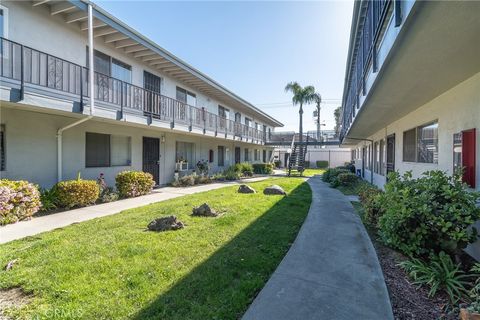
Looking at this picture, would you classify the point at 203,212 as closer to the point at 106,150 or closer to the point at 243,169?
the point at 106,150

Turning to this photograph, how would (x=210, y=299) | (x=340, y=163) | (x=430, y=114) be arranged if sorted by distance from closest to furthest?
(x=210, y=299) < (x=430, y=114) < (x=340, y=163)

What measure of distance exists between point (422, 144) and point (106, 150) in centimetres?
1068

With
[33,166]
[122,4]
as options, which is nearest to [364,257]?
[33,166]

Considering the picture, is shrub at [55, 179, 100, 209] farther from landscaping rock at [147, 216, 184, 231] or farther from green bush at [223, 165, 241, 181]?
green bush at [223, 165, 241, 181]

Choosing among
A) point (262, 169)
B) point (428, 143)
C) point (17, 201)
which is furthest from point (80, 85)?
point (262, 169)

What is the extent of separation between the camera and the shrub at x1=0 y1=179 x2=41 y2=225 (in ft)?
18.5

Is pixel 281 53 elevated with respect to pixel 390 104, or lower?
elevated

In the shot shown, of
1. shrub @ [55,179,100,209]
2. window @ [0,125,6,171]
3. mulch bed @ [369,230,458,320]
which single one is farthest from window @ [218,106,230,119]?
mulch bed @ [369,230,458,320]

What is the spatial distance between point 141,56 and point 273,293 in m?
10.8

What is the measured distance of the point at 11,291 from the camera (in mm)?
2994

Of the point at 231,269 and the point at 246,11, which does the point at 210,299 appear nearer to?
the point at 231,269

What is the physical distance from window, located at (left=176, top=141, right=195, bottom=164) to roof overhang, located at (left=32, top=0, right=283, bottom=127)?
3454 millimetres

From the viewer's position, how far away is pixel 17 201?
234 inches

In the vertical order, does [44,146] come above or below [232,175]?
above
